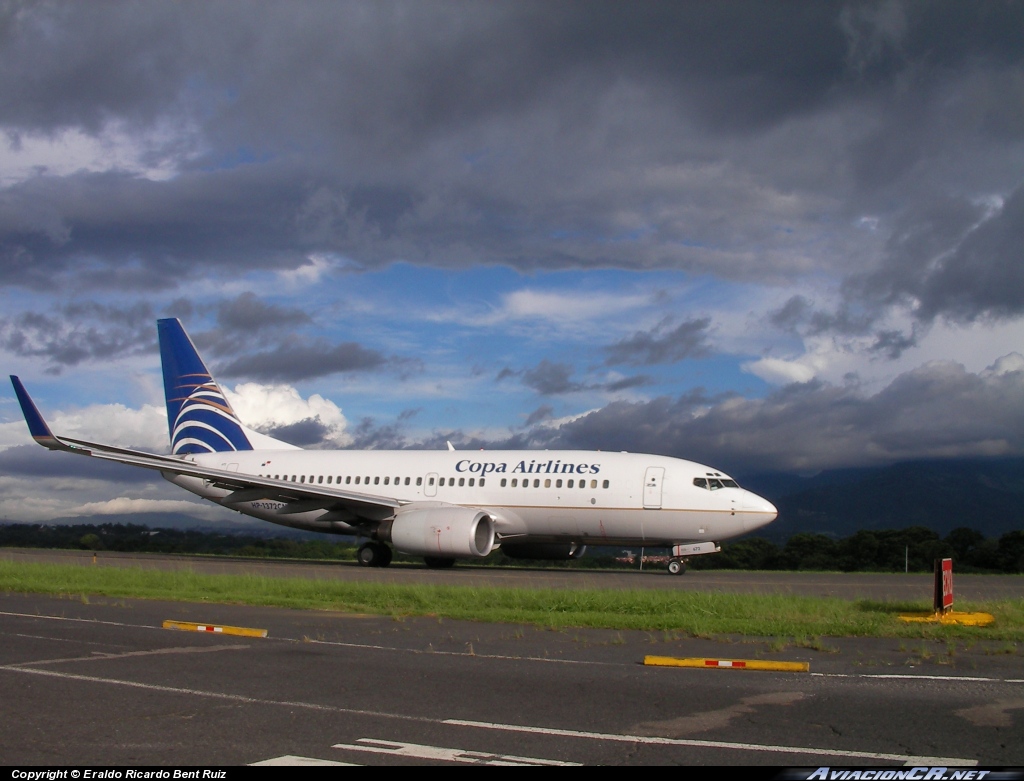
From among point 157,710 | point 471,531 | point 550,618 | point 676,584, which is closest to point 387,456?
point 471,531

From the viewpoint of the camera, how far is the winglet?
2923 cm

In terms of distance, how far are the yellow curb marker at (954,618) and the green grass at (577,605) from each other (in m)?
0.19

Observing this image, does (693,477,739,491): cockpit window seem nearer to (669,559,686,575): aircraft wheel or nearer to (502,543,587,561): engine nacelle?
(669,559,686,575): aircraft wheel

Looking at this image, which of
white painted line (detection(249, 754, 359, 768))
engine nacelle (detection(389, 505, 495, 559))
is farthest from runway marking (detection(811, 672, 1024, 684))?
Answer: engine nacelle (detection(389, 505, 495, 559))

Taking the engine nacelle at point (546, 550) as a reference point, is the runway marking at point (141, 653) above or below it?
below

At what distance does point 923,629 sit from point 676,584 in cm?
1054

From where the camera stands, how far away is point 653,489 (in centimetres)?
2838

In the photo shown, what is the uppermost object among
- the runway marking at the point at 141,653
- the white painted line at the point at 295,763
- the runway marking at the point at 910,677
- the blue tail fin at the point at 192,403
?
the blue tail fin at the point at 192,403

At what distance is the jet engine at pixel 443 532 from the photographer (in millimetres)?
28109

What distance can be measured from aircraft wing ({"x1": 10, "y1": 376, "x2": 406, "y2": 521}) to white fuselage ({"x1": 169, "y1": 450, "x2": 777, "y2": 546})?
1152mm

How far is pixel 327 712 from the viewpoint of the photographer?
7539mm

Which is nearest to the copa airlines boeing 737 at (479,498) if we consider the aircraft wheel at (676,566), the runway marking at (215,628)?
the aircraft wheel at (676,566)

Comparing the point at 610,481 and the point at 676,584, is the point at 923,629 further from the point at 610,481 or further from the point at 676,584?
the point at 610,481

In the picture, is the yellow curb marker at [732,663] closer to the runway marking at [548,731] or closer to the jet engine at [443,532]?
the runway marking at [548,731]
